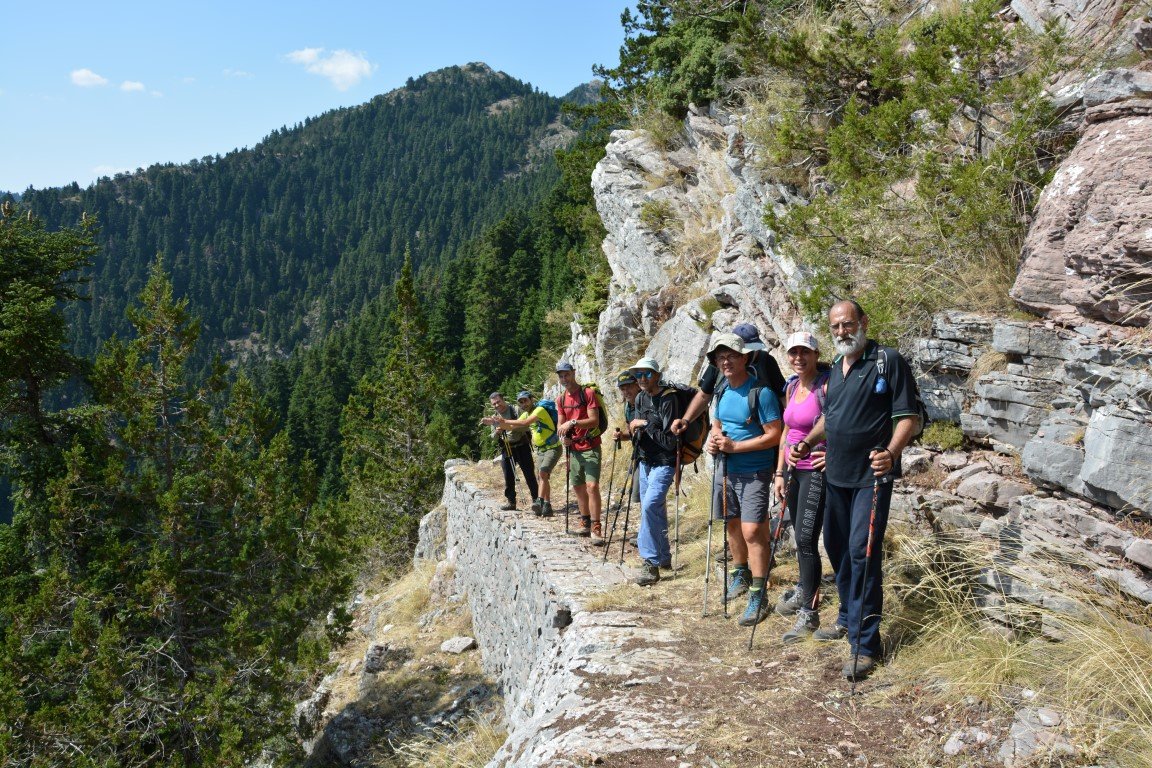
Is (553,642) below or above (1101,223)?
below

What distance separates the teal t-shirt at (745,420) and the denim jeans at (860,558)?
88cm

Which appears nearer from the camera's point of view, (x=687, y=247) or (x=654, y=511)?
(x=654, y=511)

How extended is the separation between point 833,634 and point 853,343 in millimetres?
1753

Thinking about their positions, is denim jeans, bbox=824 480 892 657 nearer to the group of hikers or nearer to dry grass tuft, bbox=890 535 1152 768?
the group of hikers

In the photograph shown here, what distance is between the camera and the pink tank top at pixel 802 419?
14.9 feet

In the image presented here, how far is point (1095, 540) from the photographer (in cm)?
354

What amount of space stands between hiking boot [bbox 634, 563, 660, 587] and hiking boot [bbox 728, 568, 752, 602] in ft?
2.81

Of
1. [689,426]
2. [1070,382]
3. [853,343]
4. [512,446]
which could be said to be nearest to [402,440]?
[512,446]

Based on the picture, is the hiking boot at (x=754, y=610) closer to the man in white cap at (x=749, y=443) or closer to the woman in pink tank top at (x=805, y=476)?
the man in white cap at (x=749, y=443)

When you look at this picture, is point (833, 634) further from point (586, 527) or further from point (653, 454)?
point (586, 527)

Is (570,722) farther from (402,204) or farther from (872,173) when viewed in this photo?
(402,204)

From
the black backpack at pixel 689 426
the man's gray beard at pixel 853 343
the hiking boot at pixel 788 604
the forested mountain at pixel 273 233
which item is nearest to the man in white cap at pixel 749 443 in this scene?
the hiking boot at pixel 788 604

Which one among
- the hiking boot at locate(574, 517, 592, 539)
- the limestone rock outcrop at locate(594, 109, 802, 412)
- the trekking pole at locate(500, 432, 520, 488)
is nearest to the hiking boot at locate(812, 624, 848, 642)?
the hiking boot at locate(574, 517, 592, 539)

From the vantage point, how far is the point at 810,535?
4.46 meters
